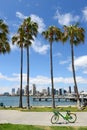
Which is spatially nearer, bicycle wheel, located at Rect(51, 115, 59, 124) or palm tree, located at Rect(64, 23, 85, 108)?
bicycle wheel, located at Rect(51, 115, 59, 124)

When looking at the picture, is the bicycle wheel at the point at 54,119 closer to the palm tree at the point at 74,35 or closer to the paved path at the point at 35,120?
the paved path at the point at 35,120

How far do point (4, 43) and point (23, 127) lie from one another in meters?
21.0

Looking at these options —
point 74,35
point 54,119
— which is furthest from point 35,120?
point 74,35

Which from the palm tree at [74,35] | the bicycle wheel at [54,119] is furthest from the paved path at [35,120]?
the palm tree at [74,35]

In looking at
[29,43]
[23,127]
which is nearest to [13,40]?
[29,43]

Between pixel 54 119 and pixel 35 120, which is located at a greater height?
pixel 54 119

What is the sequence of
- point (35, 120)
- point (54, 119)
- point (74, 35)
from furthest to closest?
point (74, 35)
point (35, 120)
point (54, 119)

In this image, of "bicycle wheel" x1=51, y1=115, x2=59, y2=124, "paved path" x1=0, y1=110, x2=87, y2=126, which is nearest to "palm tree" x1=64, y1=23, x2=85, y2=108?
"paved path" x1=0, y1=110, x2=87, y2=126

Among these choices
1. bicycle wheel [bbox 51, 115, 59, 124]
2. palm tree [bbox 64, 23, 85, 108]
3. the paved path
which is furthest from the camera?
palm tree [bbox 64, 23, 85, 108]

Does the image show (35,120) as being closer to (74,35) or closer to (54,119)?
(54,119)

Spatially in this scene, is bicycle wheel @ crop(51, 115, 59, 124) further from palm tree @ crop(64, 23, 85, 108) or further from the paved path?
palm tree @ crop(64, 23, 85, 108)

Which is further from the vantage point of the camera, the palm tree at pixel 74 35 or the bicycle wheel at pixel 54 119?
the palm tree at pixel 74 35

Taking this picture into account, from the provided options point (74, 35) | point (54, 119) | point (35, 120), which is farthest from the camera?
point (74, 35)

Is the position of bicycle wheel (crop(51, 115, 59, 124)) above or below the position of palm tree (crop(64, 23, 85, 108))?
A: below
